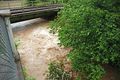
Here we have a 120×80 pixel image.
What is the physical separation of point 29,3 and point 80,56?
15.1m

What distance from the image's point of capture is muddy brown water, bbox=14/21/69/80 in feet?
42.0

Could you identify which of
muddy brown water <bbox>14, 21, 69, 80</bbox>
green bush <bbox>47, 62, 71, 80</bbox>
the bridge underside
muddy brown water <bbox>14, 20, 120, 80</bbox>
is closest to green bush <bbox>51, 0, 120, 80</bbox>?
green bush <bbox>47, 62, 71, 80</bbox>

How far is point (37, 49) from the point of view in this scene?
14477 mm

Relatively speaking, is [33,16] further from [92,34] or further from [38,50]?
[92,34]

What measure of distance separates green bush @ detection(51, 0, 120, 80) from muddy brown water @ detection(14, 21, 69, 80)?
2955 mm

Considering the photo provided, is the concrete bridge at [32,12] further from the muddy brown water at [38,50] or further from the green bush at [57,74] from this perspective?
the green bush at [57,74]

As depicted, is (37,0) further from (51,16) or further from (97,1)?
(97,1)

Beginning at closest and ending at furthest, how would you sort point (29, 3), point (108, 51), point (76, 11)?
point (108, 51)
point (76, 11)
point (29, 3)

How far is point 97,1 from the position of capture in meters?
10.0

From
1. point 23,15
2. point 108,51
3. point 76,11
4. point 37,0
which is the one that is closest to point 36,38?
point 23,15

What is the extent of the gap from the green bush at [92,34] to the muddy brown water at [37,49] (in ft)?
9.70

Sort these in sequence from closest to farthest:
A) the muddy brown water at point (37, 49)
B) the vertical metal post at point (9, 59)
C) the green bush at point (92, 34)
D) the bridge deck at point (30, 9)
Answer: the vertical metal post at point (9, 59)
the green bush at point (92, 34)
the muddy brown water at point (37, 49)
the bridge deck at point (30, 9)

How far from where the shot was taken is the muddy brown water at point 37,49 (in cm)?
1280

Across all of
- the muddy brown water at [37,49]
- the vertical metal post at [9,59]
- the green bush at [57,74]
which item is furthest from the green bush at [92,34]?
the vertical metal post at [9,59]
